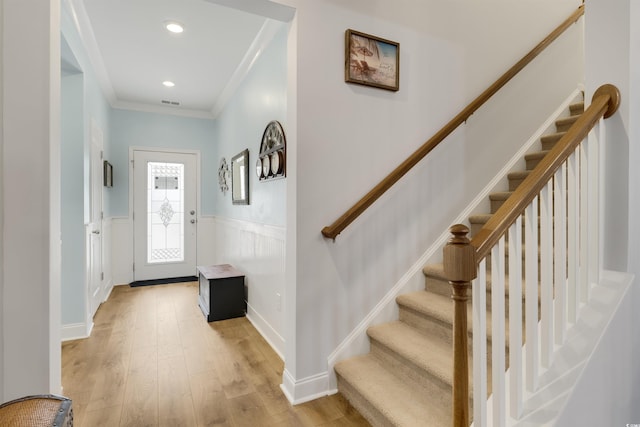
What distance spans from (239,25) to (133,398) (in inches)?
114

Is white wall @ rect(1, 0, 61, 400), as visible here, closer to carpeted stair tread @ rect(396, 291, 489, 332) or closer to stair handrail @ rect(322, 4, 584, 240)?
stair handrail @ rect(322, 4, 584, 240)

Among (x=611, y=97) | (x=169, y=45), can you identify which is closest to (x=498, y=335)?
(x=611, y=97)

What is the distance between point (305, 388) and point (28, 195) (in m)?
1.70

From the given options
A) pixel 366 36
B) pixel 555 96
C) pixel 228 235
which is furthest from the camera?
pixel 228 235

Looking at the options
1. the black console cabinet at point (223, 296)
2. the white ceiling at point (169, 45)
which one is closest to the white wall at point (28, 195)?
the white ceiling at point (169, 45)

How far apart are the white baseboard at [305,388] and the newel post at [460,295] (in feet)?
3.62

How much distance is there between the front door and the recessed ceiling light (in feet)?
8.18

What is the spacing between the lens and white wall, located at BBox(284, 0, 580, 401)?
1.93 metres

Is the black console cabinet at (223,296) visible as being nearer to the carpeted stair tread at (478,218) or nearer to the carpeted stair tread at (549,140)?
the carpeted stair tread at (478,218)

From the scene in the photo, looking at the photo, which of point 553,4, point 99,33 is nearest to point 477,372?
point 553,4

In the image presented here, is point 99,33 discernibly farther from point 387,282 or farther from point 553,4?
point 553,4

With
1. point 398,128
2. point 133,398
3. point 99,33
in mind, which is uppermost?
point 99,33

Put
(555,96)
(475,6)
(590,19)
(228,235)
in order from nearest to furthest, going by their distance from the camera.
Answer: (590,19)
(475,6)
(555,96)
(228,235)

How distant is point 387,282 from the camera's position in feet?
7.29
